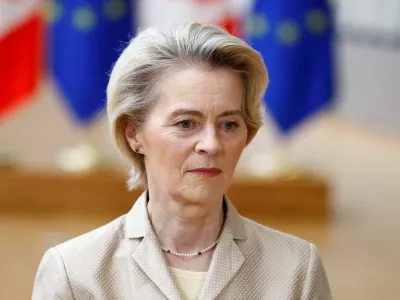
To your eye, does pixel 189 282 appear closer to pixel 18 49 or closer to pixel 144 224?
pixel 144 224

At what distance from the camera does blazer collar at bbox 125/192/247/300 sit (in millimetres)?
2518

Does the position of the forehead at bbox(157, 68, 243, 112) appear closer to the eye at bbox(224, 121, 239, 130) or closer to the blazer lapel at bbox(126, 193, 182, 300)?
the eye at bbox(224, 121, 239, 130)

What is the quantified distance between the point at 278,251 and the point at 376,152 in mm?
12530

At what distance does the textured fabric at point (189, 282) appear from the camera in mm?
2553

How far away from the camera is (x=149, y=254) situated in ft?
8.41

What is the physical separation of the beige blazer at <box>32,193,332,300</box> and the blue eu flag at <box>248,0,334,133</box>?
6507mm

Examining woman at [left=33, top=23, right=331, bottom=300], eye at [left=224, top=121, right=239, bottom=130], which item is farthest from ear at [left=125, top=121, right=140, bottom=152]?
eye at [left=224, top=121, right=239, bottom=130]

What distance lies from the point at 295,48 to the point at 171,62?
22.0ft

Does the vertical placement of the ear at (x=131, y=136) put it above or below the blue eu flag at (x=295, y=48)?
below

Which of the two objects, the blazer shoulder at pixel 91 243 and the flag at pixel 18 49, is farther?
the flag at pixel 18 49

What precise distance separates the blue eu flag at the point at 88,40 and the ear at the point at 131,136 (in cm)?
661

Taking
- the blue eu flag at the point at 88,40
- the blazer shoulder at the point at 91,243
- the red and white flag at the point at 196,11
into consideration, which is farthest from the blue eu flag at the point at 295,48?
the blazer shoulder at the point at 91,243

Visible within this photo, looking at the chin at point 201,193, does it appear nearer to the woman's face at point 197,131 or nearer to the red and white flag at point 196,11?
the woman's face at point 197,131

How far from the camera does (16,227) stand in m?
8.46
